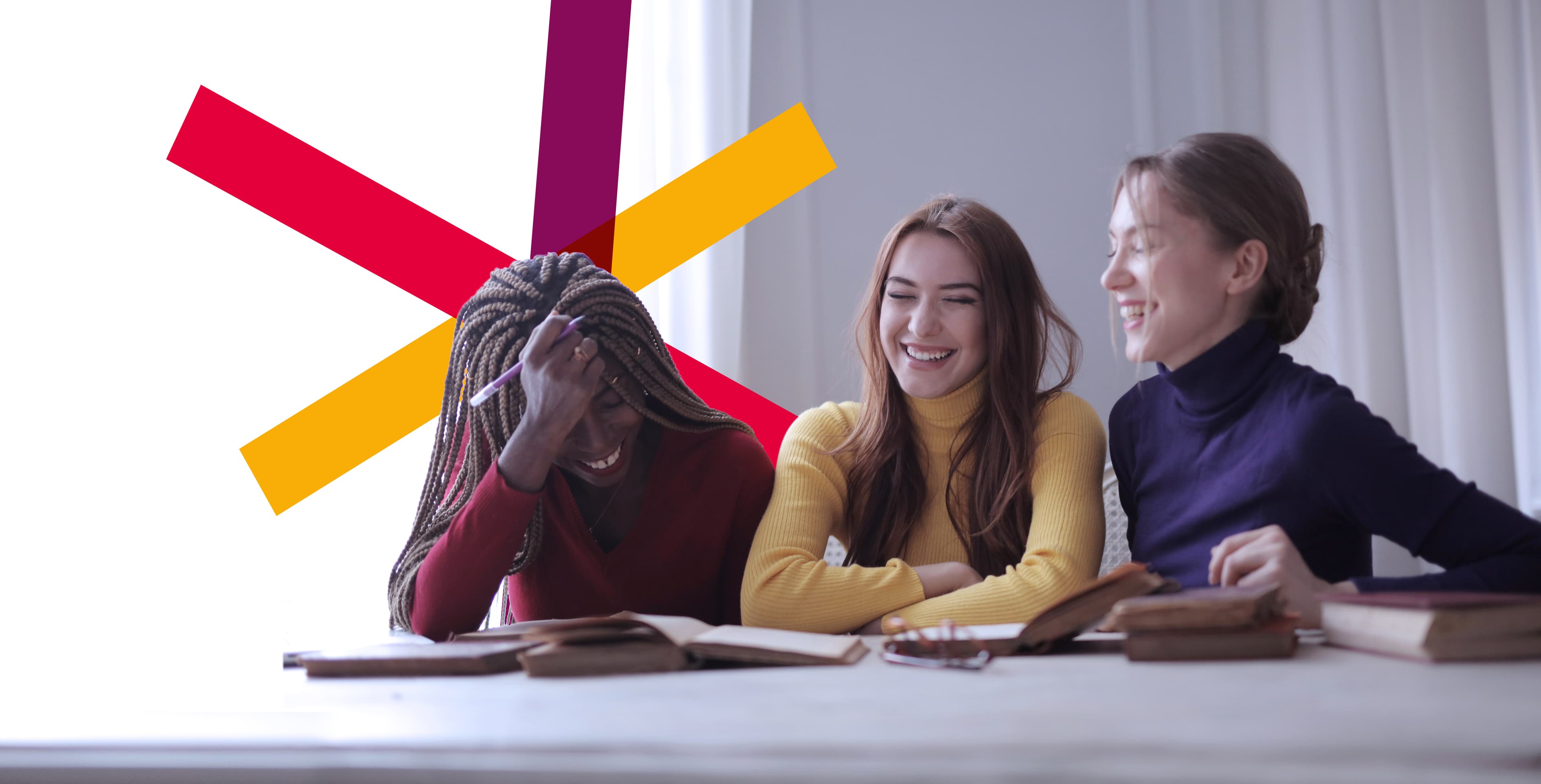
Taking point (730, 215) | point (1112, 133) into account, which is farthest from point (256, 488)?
point (1112, 133)

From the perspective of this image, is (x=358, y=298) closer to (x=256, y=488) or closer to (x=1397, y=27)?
(x=256, y=488)

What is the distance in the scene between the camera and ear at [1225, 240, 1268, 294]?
1.00 metres

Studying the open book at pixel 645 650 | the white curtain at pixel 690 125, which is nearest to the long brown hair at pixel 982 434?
the open book at pixel 645 650

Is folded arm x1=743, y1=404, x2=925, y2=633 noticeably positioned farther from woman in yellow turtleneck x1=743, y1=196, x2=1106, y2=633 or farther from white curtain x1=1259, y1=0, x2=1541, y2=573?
white curtain x1=1259, y1=0, x2=1541, y2=573

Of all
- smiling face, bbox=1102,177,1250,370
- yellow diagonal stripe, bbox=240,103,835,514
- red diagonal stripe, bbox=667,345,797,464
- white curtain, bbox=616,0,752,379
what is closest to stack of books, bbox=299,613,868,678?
smiling face, bbox=1102,177,1250,370

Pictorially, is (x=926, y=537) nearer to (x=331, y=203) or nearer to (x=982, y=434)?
(x=982, y=434)

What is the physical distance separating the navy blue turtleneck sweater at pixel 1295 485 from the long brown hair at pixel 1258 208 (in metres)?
0.04

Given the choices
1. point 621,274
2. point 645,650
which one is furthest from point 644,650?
point 621,274

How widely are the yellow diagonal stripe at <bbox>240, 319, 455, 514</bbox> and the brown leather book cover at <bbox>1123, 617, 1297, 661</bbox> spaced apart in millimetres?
1391

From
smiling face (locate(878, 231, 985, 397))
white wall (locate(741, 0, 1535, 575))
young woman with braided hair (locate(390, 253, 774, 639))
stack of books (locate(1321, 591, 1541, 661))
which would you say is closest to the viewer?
stack of books (locate(1321, 591, 1541, 661))

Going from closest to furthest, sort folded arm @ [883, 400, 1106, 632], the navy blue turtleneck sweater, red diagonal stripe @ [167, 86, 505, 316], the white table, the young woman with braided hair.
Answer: the white table < the navy blue turtleneck sweater < folded arm @ [883, 400, 1106, 632] < the young woman with braided hair < red diagonal stripe @ [167, 86, 505, 316]

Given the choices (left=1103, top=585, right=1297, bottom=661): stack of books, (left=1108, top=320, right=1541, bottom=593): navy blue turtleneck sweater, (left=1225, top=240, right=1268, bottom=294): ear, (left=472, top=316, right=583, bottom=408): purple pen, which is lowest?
(left=1103, top=585, right=1297, bottom=661): stack of books

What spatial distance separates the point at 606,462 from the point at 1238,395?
0.70 metres

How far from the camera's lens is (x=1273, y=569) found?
769mm
